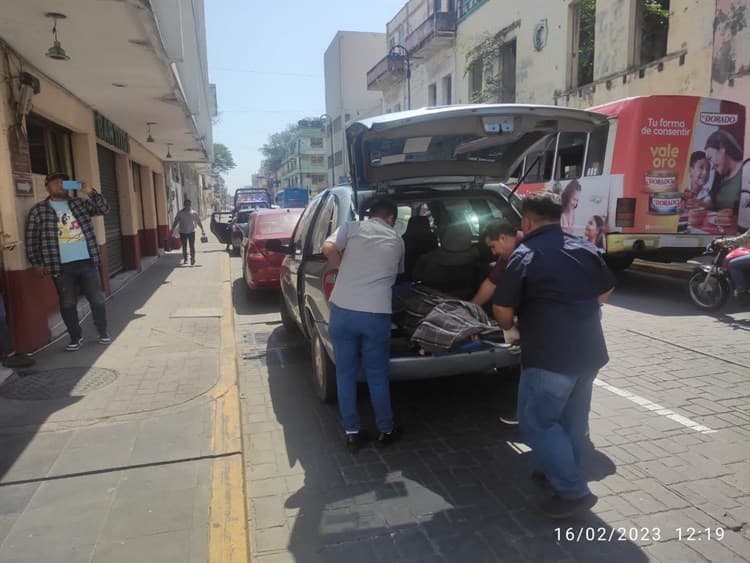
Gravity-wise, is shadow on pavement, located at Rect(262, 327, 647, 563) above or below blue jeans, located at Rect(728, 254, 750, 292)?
below

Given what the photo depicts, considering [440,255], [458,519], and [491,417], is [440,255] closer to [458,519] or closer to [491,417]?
[491,417]

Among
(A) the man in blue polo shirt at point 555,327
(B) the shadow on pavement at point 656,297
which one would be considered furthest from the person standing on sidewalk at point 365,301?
(B) the shadow on pavement at point 656,297

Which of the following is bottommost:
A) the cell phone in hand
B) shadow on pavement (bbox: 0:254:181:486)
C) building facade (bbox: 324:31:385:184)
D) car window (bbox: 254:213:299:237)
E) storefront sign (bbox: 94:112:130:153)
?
shadow on pavement (bbox: 0:254:181:486)

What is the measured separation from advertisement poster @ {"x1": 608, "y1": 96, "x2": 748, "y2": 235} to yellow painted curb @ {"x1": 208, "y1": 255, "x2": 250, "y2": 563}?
6.70 meters

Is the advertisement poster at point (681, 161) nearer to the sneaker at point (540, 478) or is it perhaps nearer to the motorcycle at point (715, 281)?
the motorcycle at point (715, 281)

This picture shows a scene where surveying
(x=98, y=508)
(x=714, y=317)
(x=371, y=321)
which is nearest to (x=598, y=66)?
(x=714, y=317)

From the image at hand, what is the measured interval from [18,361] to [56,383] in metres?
0.74

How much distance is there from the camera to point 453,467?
11.9ft

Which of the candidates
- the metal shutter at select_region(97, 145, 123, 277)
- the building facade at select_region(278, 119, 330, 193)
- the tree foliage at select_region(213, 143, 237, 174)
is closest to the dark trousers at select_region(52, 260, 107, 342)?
the metal shutter at select_region(97, 145, 123, 277)

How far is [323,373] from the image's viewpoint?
4.68m

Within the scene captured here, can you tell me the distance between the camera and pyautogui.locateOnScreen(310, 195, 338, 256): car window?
188 inches

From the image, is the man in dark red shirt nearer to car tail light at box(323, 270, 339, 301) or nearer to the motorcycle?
car tail light at box(323, 270, 339, 301)

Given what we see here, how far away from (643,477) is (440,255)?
224 centimetres

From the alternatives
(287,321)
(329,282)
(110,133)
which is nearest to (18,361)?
(287,321)
